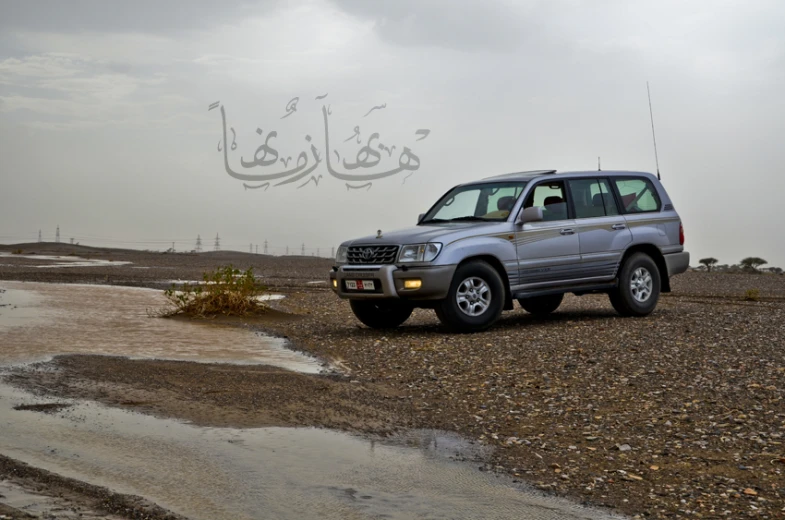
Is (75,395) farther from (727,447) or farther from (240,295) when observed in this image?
(240,295)

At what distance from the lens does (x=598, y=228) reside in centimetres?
1364

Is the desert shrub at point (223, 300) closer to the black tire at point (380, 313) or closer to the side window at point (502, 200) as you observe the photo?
the black tire at point (380, 313)

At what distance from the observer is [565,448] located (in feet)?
20.7

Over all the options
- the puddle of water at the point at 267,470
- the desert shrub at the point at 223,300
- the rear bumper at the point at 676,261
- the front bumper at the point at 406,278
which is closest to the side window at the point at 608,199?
the rear bumper at the point at 676,261

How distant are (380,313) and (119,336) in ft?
12.3

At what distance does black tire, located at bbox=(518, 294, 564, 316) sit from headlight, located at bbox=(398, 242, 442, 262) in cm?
379

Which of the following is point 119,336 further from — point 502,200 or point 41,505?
point 41,505

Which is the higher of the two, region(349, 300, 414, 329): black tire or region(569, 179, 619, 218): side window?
region(569, 179, 619, 218): side window

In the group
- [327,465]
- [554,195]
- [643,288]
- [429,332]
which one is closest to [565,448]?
[327,465]

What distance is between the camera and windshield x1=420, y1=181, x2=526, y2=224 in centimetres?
1302

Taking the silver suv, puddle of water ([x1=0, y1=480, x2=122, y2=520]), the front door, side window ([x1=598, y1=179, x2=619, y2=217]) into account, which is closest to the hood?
the silver suv

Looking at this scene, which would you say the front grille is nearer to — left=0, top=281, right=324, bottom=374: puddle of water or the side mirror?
left=0, top=281, right=324, bottom=374: puddle of water

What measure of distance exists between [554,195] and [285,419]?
7415 millimetres

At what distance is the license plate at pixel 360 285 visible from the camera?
1217 centimetres
